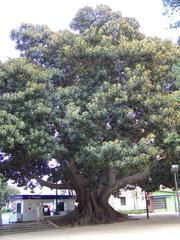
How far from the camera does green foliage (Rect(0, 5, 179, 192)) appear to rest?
65.0 feet

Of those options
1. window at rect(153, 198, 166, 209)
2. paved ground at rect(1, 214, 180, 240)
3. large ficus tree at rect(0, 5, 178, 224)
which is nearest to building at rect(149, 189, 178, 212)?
window at rect(153, 198, 166, 209)

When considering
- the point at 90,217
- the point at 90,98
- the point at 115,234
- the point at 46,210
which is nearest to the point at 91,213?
the point at 90,217

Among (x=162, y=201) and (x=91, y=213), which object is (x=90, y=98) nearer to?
(x=91, y=213)

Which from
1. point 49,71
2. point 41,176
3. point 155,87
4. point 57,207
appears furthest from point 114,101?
point 57,207

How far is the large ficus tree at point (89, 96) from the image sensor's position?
65.1ft

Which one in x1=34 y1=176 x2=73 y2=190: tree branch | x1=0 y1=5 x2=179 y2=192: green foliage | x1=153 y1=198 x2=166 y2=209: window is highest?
x1=0 y1=5 x2=179 y2=192: green foliage

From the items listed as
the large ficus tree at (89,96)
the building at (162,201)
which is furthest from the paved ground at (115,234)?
the building at (162,201)

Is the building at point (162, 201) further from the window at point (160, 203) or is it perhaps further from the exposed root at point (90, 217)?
the exposed root at point (90, 217)

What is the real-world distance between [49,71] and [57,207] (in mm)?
18739

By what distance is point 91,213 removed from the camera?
1037 inches

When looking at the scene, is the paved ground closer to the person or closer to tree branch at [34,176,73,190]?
tree branch at [34,176,73,190]

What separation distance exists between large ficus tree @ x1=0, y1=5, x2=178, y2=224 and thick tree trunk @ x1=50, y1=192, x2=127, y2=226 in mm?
2867

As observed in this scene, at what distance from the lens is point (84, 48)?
71.1 feet

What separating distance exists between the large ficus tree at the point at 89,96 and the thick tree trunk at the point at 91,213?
2867mm
